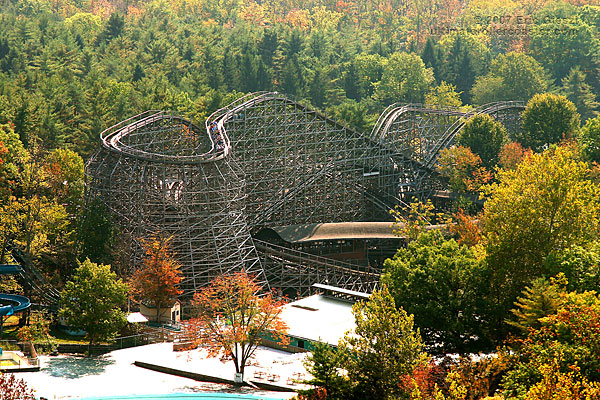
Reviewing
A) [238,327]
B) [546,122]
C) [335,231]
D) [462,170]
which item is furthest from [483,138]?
[238,327]

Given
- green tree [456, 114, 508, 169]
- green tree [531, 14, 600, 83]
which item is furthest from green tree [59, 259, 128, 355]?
green tree [531, 14, 600, 83]

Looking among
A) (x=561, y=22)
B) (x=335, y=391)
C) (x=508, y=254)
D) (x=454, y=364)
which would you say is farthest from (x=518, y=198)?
(x=561, y=22)

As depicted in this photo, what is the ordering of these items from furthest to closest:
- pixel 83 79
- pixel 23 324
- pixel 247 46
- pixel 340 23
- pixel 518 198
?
pixel 340 23
pixel 247 46
pixel 83 79
pixel 23 324
pixel 518 198

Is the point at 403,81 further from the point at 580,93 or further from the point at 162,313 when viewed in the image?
the point at 162,313

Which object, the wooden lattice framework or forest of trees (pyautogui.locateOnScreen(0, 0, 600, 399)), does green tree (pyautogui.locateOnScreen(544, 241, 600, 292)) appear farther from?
the wooden lattice framework

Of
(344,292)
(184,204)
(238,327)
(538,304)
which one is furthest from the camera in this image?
(184,204)

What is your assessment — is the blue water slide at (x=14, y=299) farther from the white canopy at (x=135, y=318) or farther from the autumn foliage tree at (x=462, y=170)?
the autumn foliage tree at (x=462, y=170)

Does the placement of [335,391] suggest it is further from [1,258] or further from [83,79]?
[83,79]

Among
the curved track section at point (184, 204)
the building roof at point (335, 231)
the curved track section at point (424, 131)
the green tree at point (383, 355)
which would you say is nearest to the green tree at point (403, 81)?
the curved track section at point (424, 131)
